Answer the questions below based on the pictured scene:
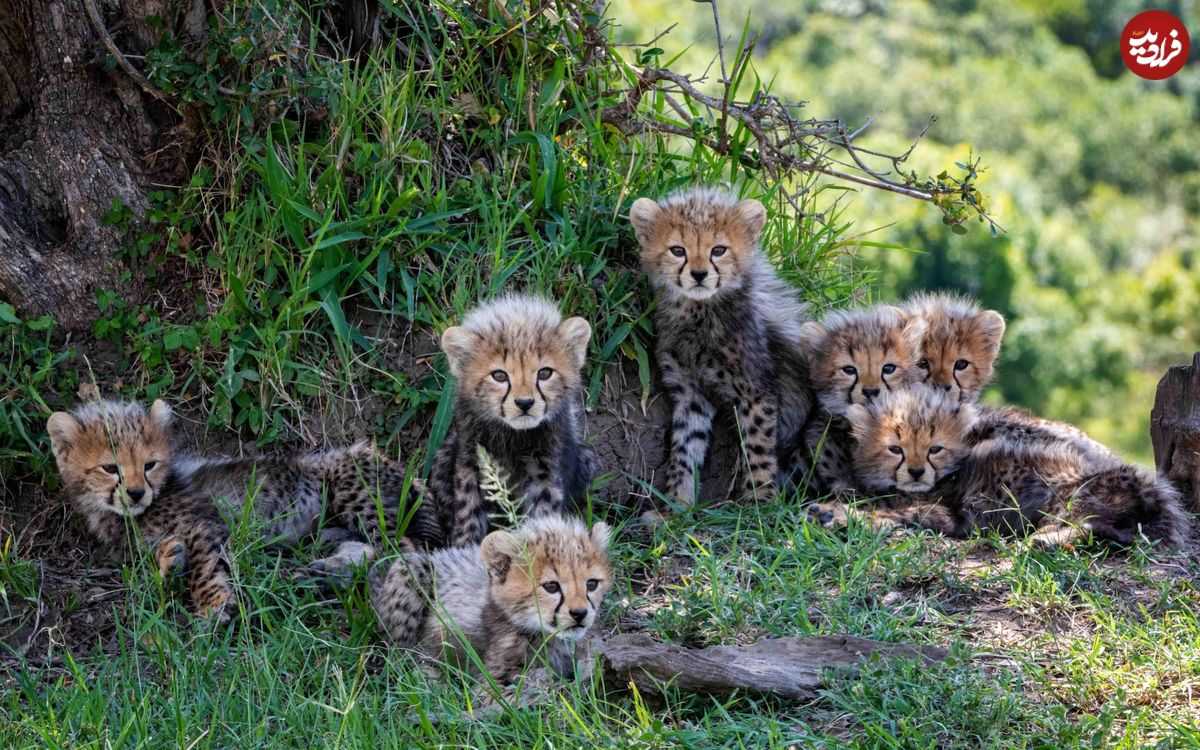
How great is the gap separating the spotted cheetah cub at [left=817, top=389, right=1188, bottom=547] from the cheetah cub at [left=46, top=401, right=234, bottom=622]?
2.06 meters

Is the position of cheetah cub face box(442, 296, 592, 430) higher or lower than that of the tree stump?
higher

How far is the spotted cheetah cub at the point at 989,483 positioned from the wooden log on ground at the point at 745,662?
3.53 feet

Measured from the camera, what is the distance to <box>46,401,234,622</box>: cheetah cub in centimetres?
440

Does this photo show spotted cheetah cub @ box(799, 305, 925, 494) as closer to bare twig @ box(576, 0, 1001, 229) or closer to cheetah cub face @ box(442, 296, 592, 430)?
bare twig @ box(576, 0, 1001, 229)

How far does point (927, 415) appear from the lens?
508 centimetres

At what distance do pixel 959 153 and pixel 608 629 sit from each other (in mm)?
21183

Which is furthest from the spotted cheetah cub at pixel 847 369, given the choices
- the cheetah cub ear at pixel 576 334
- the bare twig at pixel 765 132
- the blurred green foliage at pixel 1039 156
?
the blurred green foliage at pixel 1039 156

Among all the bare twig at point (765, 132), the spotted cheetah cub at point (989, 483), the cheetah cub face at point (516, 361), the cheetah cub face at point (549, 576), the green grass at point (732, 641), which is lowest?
the green grass at point (732, 641)

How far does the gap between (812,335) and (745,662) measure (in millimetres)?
2062

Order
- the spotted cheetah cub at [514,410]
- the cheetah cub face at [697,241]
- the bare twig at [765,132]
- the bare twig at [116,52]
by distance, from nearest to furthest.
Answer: the spotted cheetah cub at [514,410]
the bare twig at [116,52]
the cheetah cub face at [697,241]
the bare twig at [765,132]

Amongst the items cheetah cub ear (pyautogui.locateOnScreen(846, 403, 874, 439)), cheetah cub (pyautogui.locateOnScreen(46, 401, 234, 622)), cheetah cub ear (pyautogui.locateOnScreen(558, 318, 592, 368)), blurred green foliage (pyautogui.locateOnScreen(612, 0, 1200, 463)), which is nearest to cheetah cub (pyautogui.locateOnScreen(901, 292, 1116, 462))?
cheetah cub ear (pyautogui.locateOnScreen(846, 403, 874, 439))

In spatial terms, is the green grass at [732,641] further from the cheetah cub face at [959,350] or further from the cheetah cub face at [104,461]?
the cheetah cub face at [959,350]

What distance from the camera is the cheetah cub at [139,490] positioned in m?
4.40

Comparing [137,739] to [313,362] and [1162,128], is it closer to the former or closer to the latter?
[313,362]
